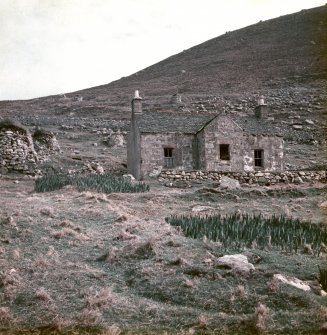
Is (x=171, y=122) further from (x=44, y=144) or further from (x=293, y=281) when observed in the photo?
(x=293, y=281)

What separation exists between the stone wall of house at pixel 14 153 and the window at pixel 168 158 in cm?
783

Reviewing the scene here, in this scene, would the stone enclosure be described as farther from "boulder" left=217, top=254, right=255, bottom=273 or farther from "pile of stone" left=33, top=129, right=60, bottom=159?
"boulder" left=217, top=254, right=255, bottom=273

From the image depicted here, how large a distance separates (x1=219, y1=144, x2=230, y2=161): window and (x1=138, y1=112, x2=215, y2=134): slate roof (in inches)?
74.8

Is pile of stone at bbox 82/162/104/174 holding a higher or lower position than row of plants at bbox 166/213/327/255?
higher

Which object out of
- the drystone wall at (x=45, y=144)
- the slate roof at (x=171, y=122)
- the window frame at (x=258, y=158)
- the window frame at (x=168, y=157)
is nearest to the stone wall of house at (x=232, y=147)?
the window frame at (x=258, y=158)

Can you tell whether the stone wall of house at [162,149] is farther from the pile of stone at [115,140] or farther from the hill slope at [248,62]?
the hill slope at [248,62]

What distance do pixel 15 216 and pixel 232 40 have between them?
283 feet

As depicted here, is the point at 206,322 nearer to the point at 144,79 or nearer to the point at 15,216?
the point at 15,216

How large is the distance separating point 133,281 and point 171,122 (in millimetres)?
19967

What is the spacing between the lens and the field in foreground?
6988 mm

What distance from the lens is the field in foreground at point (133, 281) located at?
6.99m

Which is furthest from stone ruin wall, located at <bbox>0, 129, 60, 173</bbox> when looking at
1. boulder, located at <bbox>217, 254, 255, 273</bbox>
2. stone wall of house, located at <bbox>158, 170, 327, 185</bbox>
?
boulder, located at <bbox>217, 254, 255, 273</bbox>

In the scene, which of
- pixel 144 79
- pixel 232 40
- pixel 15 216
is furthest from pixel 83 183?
pixel 232 40

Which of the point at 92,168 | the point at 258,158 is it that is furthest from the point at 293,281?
the point at 92,168
